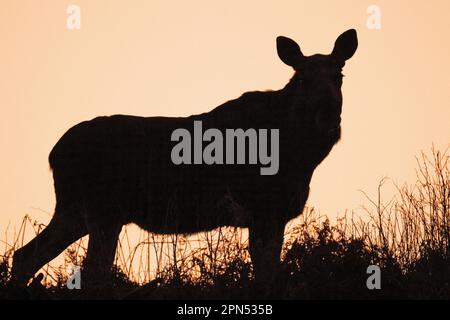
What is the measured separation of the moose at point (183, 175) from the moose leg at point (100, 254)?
2cm

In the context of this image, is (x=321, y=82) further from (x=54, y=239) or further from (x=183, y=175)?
(x=54, y=239)

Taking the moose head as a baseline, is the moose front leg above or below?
below

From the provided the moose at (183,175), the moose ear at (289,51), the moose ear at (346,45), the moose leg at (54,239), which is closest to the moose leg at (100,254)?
the moose at (183,175)

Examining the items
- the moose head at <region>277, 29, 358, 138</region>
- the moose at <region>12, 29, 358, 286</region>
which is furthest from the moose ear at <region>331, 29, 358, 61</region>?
the moose at <region>12, 29, 358, 286</region>

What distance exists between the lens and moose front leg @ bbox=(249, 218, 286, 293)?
7.14 m

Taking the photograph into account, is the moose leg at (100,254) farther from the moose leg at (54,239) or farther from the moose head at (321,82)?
the moose head at (321,82)

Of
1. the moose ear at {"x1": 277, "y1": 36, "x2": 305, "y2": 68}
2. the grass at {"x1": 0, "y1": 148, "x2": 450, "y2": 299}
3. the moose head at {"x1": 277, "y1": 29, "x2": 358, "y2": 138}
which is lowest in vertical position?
the grass at {"x1": 0, "y1": 148, "x2": 450, "y2": 299}

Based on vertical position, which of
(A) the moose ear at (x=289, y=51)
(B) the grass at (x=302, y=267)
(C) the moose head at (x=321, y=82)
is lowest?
(B) the grass at (x=302, y=267)

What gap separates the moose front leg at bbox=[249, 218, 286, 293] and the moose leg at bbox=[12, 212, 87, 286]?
1.88 metres

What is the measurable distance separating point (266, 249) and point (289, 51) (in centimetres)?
323

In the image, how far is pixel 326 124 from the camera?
383 inches

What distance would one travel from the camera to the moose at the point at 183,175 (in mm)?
9398

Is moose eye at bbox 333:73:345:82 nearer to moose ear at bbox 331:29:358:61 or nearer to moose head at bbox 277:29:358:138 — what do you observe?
moose head at bbox 277:29:358:138

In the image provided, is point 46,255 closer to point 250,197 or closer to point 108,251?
point 108,251
